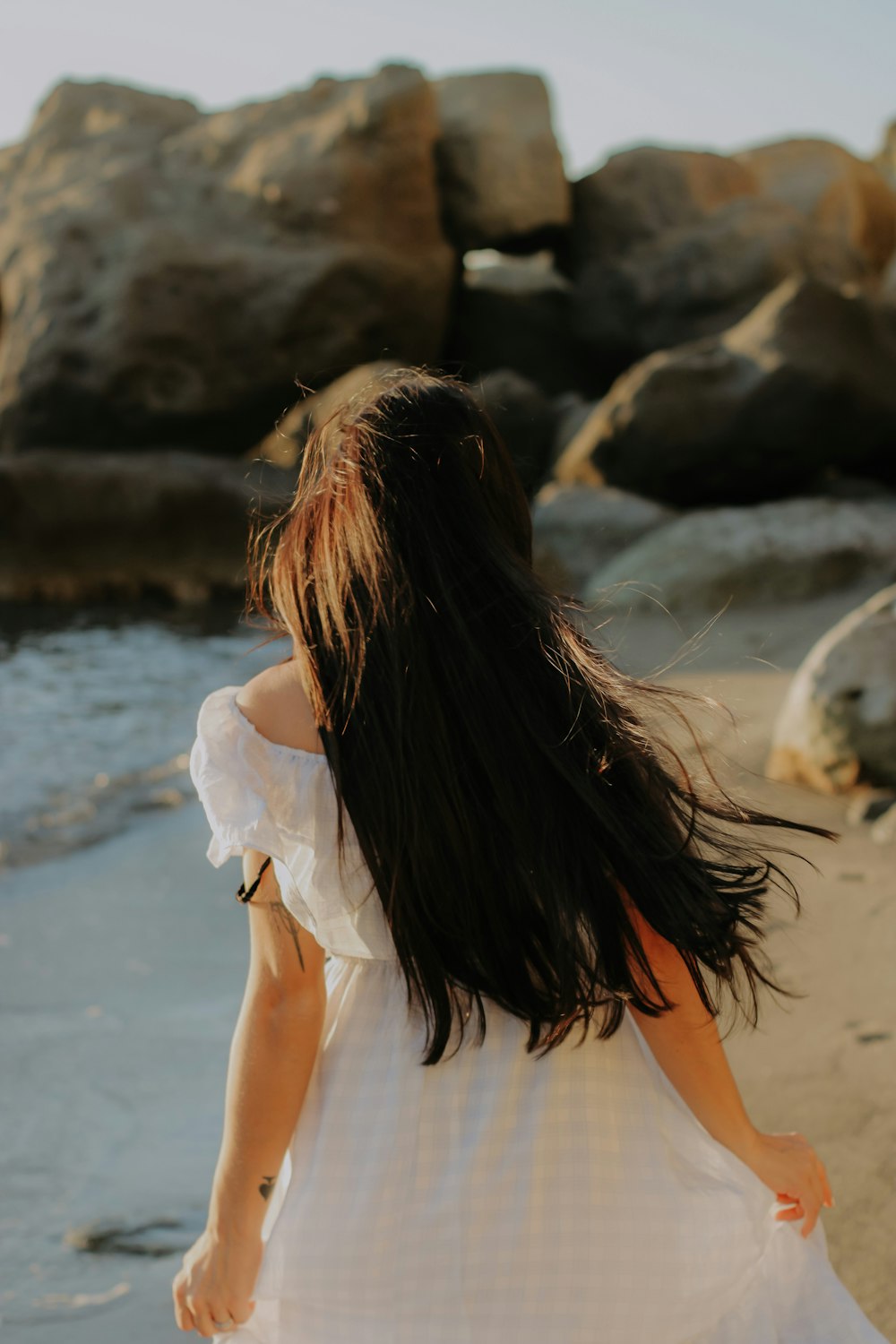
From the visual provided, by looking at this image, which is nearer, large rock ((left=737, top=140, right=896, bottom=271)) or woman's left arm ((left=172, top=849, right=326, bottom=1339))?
woman's left arm ((left=172, top=849, right=326, bottom=1339))

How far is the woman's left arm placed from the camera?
134cm

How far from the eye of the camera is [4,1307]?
203cm

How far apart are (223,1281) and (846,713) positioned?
3167 millimetres

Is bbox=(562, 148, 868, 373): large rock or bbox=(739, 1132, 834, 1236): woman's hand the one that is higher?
bbox=(739, 1132, 834, 1236): woman's hand

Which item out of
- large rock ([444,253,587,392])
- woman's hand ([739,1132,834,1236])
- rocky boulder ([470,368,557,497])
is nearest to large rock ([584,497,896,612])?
rocky boulder ([470,368,557,497])

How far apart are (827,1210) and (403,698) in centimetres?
131

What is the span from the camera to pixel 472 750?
1.26 m

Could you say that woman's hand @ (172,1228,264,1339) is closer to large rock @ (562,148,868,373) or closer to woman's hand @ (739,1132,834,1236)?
woman's hand @ (739,1132,834,1236)

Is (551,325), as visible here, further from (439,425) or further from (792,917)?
(439,425)

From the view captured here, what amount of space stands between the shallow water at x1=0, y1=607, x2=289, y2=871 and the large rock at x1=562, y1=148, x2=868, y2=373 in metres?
7.24

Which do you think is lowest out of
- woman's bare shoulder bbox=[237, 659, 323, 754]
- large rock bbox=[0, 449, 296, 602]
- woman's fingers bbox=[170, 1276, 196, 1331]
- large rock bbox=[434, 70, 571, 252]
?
large rock bbox=[0, 449, 296, 602]

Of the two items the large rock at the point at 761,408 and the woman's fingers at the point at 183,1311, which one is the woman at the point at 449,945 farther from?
the large rock at the point at 761,408

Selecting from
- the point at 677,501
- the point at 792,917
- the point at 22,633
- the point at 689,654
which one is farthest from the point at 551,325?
the point at 792,917

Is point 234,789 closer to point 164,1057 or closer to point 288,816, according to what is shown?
point 288,816
